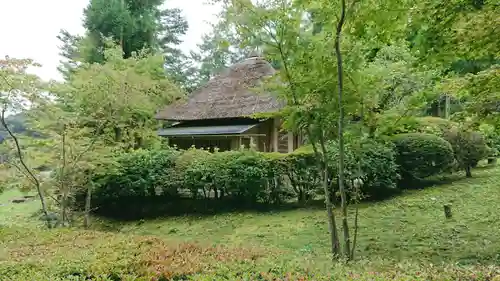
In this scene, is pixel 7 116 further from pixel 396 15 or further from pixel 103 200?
pixel 396 15

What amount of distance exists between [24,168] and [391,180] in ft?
31.5

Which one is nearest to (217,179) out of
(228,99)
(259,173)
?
(259,173)

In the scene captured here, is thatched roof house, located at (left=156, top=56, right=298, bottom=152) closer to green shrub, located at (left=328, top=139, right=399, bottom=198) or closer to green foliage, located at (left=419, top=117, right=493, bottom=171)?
green shrub, located at (left=328, top=139, right=399, bottom=198)

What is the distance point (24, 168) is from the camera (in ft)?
31.4

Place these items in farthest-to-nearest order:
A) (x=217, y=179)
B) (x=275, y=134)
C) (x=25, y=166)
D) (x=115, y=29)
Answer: (x=115, y=29) < (x=275, y=134) < (x=217, y=179) < (x=25, y=166)

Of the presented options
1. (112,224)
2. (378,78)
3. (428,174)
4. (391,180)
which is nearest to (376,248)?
(378,78)

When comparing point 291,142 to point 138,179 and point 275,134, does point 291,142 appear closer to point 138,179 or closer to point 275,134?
point 275,134

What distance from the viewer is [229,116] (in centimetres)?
1570

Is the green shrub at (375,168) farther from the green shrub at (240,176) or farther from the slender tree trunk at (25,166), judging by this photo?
the slender tree trunk at (25,166)

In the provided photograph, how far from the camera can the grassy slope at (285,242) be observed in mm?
3885

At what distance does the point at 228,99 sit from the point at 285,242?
384 inches

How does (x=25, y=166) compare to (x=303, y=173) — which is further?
(x=303, y=173)

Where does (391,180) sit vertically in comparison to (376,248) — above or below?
above

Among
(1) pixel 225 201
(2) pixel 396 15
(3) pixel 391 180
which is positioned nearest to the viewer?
(2) pixel 396 15
